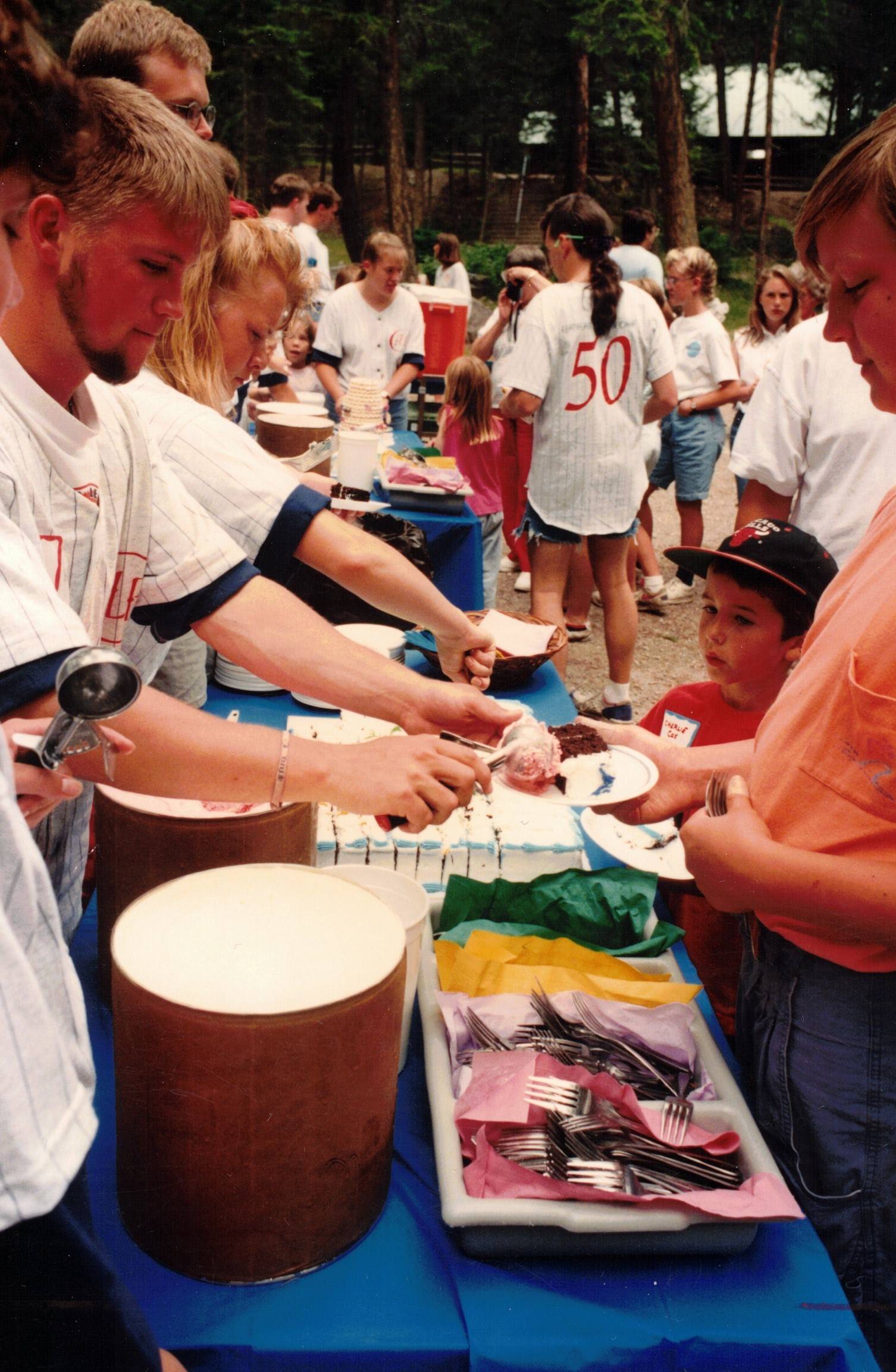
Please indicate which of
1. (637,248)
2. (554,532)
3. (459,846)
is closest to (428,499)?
(554,532)

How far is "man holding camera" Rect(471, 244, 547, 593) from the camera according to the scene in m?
6.11

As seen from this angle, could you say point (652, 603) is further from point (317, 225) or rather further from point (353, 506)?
point (317, 225)

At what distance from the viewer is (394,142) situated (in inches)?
733

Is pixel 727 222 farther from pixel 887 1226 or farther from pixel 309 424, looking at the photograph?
pixel 887 1226

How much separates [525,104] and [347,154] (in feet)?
31.6

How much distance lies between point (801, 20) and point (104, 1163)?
31.2 meters

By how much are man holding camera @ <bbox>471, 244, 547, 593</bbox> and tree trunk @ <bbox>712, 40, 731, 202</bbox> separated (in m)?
27.0

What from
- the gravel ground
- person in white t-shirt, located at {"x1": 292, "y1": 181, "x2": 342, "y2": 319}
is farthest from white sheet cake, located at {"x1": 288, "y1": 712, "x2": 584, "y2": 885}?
person in white t-shirt, located at {"x1": 292, "y1": 181, "x2": 342, "y2": 319}

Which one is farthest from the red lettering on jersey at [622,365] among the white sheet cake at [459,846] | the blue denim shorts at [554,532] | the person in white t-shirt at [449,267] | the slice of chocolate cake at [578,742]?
the person in white t-shirt at [449,267]

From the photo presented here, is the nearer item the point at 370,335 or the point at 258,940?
the point at 258,940

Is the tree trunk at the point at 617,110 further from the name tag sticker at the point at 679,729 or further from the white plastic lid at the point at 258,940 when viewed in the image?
the white plastic lid at the point at 258,940

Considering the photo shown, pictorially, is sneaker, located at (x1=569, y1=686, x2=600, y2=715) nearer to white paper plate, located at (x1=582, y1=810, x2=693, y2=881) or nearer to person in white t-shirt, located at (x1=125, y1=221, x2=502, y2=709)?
person in white t-shirt, located at (x1=125, y1=221, x2=502, y2=709)

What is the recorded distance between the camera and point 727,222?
31031mm

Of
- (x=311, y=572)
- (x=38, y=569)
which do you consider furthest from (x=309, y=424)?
(x=38, y=569)
